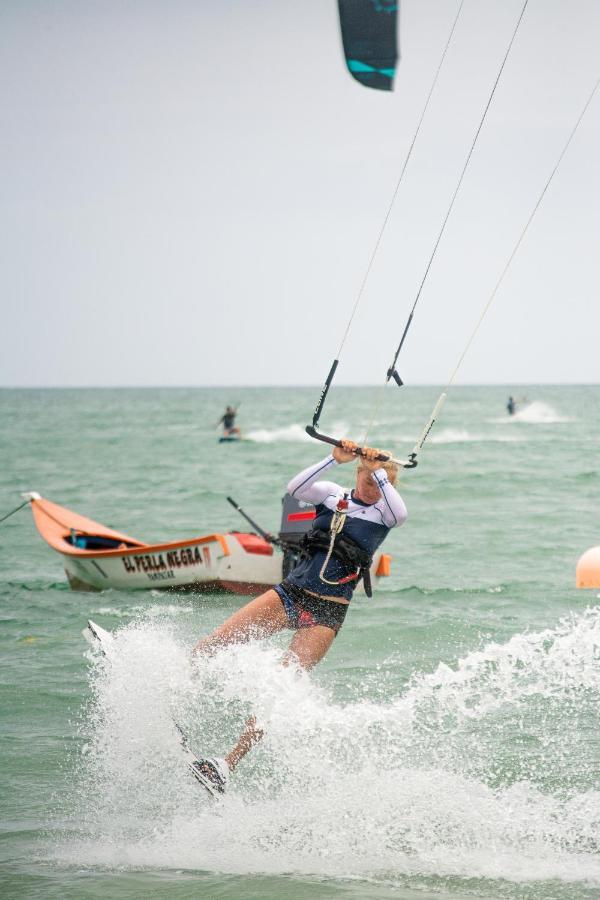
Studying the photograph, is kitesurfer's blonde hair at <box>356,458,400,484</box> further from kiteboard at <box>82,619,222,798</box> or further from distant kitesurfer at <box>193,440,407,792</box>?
kiteboard at <box>82,619,222,798</box>

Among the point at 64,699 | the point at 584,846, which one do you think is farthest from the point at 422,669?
the point at 584,846

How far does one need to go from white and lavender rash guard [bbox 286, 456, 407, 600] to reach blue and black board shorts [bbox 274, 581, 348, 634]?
0.05m

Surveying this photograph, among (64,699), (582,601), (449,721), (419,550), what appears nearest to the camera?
(449,721)

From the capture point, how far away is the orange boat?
39.3 ft

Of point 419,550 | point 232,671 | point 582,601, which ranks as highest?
point 232,671

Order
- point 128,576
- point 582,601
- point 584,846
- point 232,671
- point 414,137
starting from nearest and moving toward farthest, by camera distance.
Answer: point 584,846
point 232,671
point 414,137
point 582,601
point 128,576

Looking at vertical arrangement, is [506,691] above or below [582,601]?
above

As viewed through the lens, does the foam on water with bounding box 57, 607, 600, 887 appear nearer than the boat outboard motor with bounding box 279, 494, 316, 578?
Yes

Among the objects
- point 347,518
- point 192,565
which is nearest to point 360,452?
point 347,518

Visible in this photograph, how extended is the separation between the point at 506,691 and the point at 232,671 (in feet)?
11.0

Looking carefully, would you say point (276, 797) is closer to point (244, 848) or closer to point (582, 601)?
point (244, 848)

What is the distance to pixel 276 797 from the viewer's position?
597 cm

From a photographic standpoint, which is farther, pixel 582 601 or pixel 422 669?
pixel 582 601

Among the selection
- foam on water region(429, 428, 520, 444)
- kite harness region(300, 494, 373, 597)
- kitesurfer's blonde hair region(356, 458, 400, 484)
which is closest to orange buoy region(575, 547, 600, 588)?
kitesurfer's blonde hair region(356, 458, 400, 484)
